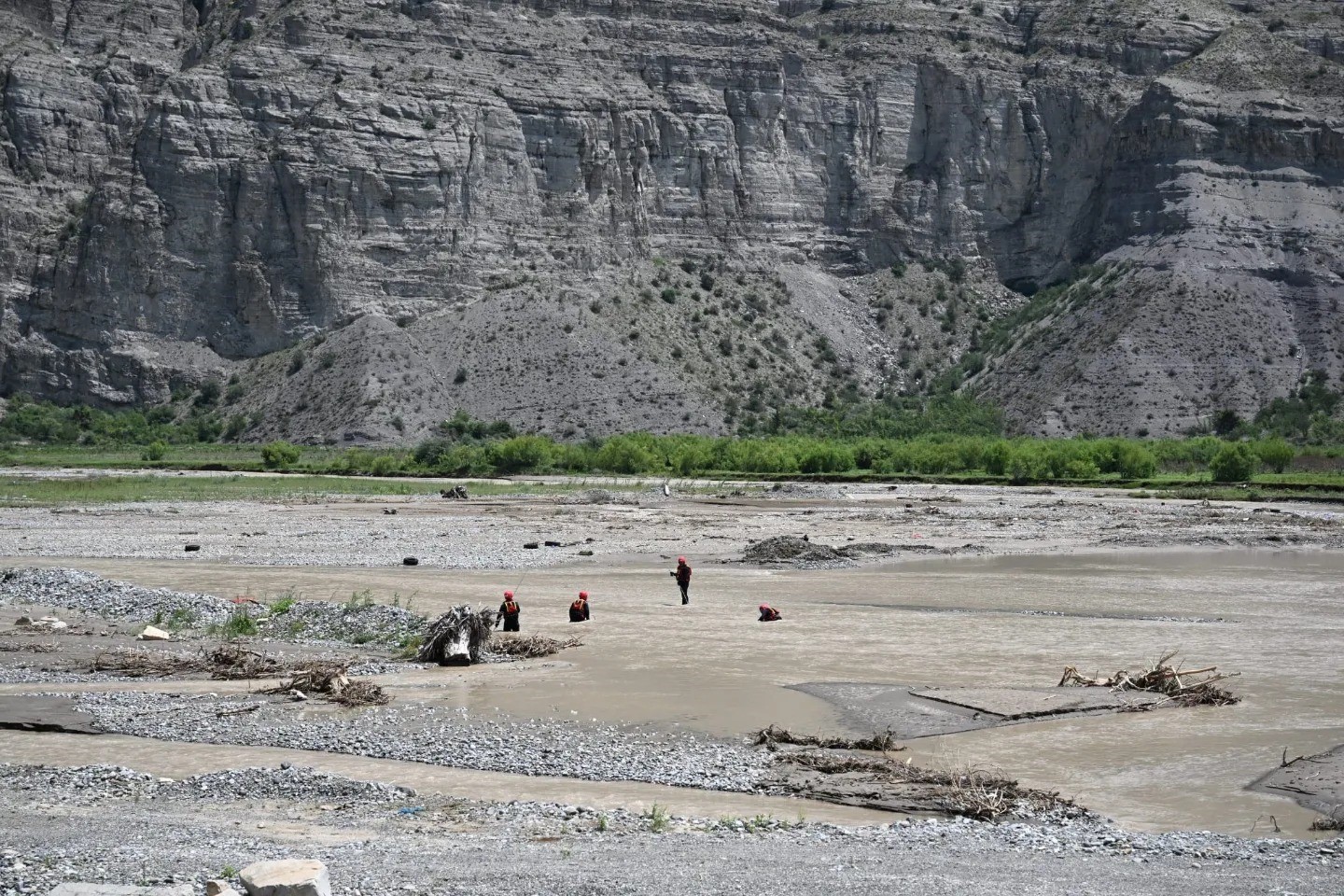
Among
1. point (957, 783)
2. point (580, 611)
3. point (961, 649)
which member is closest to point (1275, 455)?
point (961, 649)

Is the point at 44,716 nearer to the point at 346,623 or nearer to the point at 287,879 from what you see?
the point at 346,623

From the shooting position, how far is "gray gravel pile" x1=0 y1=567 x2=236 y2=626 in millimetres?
27297

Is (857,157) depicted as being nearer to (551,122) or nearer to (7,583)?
(551,122)

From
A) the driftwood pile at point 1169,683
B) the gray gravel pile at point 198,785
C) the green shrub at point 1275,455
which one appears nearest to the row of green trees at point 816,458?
the green shrub at point 1275,455

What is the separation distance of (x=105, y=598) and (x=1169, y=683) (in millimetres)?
18943

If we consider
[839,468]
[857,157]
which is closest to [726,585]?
[839,468]

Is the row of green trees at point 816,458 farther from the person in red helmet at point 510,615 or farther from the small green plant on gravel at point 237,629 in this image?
the small green plant on gravel at point 237,629

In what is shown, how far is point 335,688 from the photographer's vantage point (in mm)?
20203

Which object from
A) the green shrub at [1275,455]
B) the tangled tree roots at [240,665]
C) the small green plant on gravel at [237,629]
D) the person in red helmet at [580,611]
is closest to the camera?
the tangled tree roots at [240,665]

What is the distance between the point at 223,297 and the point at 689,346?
3471cm

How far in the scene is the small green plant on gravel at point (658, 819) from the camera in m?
13.8

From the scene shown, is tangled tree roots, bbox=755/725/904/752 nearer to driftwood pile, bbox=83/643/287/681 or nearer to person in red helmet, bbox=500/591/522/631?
driftwood pile, bbox=83/643/287/681

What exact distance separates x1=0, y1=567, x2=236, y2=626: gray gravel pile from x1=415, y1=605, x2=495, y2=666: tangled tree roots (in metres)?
5.18

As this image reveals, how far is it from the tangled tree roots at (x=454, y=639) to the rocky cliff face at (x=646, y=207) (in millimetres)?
76272
